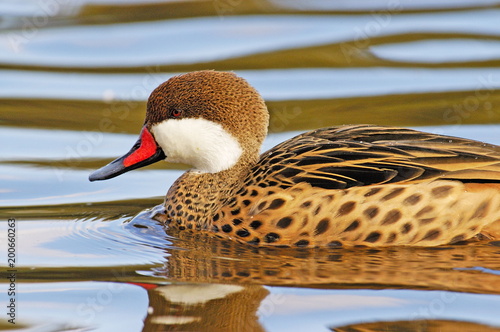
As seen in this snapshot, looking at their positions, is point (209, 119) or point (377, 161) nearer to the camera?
point (377, 161)

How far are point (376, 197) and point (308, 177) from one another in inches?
21.8

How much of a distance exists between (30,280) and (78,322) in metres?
0.93

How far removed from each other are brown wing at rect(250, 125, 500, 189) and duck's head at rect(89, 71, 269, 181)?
0.98 feet

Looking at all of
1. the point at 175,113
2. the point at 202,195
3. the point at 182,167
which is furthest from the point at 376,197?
the point at 182,167

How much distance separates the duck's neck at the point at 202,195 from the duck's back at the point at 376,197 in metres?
0.31

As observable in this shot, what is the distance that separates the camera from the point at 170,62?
528 inches

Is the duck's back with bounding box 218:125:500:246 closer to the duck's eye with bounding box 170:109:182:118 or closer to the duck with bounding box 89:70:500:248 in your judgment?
the duck with bounding box 89:70:500:248

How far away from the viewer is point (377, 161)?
799 centimetres

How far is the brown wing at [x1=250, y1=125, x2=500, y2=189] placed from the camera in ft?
25.8

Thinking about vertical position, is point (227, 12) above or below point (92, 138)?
above

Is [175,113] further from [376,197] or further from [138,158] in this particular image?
[376,197]

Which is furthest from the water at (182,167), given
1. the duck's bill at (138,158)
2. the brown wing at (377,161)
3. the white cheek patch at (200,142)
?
the white cheek patch at (200,142)

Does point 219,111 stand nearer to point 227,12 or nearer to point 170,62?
point 170,62

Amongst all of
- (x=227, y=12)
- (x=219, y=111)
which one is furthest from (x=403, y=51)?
(x=219, y=111)
